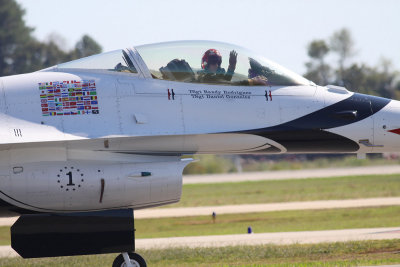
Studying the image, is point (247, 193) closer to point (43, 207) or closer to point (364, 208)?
point (364, 208)

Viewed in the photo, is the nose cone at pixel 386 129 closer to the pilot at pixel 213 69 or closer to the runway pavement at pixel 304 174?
the pilot at pixel 213 69

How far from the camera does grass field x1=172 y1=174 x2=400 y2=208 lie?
28609mm

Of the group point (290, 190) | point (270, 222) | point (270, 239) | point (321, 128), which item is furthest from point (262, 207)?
point (321, 128)

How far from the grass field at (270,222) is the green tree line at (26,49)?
54.3 metres

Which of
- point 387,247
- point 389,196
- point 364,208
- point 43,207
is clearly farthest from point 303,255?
point 389,196

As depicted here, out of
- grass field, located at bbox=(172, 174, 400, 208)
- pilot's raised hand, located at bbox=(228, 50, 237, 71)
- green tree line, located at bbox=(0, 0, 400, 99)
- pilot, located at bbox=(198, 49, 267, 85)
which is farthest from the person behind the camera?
green tree line, located at bbox=(0, 0, 400, 99)

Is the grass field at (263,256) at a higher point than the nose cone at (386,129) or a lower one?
lower

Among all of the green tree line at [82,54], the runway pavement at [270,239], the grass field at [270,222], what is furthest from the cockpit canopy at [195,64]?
the green tree line at [82,54]

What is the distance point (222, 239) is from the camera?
17.3 m

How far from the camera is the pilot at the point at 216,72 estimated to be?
1099 centimetres

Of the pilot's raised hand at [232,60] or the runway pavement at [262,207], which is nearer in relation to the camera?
the pilot's raised hand at [232,60]

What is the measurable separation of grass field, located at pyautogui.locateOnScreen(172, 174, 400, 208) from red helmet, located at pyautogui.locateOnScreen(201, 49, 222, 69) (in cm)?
1728

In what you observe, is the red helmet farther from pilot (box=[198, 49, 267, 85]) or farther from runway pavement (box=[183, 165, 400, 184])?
runway pavement (box=[183, 165, 400, 184])

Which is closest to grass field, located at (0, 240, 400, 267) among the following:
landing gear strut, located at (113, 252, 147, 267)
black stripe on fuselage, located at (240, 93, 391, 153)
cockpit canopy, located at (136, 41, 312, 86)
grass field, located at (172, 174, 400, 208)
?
landing gear strut, located at (113, 252, 147, 267)
